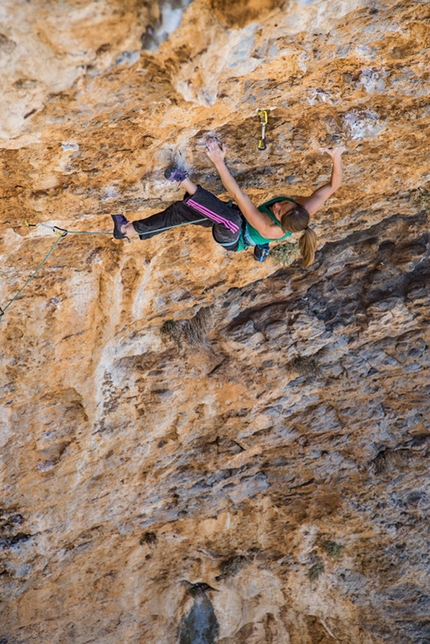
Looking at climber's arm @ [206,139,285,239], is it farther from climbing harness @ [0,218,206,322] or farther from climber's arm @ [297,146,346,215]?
climbing harness @ [0,218,206,322]

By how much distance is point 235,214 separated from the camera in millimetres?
4473

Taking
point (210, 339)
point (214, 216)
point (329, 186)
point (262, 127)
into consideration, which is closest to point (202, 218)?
point (214, 216)

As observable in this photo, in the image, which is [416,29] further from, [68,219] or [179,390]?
[179,390]

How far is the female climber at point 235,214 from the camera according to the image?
4.24 meters

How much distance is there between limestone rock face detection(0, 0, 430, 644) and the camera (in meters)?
3.38

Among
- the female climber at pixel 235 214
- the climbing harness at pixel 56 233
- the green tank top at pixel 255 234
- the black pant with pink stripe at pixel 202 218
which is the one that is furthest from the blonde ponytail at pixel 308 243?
the climbing harness at pixel 56 233

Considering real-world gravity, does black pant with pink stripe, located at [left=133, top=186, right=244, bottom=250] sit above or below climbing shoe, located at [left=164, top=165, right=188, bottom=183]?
below

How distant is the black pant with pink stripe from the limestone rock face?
0.19 m

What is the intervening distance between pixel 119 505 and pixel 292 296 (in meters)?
3.77

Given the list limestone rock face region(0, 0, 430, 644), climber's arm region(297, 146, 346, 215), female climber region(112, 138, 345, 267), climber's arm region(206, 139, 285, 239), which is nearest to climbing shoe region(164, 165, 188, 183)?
female climber region(112, 138, 345, 267)

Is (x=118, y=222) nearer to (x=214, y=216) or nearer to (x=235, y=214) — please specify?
(x=214, y=216)

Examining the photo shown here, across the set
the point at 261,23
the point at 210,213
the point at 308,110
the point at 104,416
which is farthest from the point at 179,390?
the point at 261,23

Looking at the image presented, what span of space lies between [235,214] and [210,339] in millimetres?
2415

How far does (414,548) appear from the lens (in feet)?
25.1
